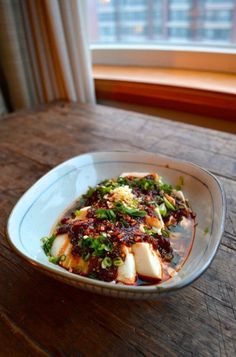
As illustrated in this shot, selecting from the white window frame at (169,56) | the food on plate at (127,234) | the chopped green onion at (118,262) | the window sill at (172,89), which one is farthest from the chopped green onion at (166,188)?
the white window frame at (169,56)

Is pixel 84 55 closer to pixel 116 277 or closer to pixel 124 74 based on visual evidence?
pixel 124 74

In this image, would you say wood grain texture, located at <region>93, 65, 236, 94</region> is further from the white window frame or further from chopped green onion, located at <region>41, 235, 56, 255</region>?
chopped green onion, located at <region>41, 235, 56, 255</region>

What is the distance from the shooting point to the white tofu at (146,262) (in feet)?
1.68

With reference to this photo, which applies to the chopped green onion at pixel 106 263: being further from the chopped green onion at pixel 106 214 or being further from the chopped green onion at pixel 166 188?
the chopped green onion at pixel 166 188

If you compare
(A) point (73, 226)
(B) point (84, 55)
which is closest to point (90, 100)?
(B) point (84, 55)

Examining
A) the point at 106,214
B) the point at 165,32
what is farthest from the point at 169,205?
the point at 165,32

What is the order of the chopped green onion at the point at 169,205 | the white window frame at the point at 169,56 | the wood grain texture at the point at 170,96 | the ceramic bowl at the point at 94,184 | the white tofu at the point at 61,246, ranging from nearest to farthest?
1. the ceramic bowl at the point at 94,184
2. the white tofu at the point at 61,246
3. the chopped green onion at the point at 169,205
4. the wood grain texture at the point at 170,96
5. the white window frame at the point at 169,56

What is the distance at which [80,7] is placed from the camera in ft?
4.71

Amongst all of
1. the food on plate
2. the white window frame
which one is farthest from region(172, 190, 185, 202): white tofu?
the white window frame

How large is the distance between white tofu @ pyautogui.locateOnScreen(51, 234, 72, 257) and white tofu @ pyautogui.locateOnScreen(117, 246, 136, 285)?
0.33 feet

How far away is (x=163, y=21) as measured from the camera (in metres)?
1.82

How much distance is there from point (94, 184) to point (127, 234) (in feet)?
0.92

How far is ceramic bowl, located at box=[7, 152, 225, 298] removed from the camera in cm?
46

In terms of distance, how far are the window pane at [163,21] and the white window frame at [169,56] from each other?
7 cm
